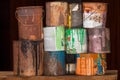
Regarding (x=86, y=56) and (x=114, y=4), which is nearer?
(x=86, y=56)

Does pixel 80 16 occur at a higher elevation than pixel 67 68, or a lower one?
higher

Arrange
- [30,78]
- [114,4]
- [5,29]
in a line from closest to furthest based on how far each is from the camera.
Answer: [30,78] < [114,4] < [5,29]

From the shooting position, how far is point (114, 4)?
4.13 m

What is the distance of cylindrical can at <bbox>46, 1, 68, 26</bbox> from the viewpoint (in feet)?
8.00

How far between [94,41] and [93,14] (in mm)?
178

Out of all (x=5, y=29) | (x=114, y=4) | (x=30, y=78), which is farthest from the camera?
(x=5, y=29)

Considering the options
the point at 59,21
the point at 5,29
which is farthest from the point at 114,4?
the point at 59,21

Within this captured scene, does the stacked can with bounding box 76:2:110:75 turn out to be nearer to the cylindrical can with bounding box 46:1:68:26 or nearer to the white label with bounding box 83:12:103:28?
the white label with bounding box 83:12:103:28

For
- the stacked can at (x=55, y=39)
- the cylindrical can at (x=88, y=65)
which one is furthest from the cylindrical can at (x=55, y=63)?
the cylindrical can at (x=88, y=65)

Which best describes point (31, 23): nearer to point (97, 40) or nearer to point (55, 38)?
point (55, 38)

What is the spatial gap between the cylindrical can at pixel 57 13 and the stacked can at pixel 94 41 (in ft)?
0.44

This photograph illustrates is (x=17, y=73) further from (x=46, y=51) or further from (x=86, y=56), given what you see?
(x=86, y=56)

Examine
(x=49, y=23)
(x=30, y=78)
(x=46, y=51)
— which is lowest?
(x=30, y=78)

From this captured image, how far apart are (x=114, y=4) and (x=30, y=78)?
2028 mm
